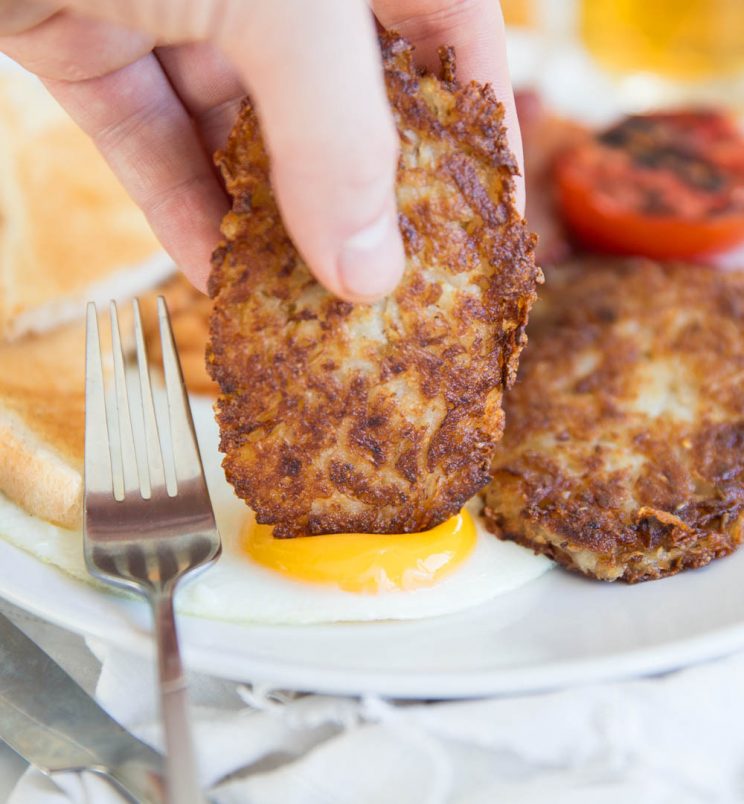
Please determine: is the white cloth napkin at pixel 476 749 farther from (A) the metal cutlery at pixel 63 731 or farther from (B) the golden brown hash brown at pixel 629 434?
(B) the golden brown hash brown at pixel 629 434

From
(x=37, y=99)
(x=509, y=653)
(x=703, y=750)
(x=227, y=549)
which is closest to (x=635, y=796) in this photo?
(x=703, y=750)

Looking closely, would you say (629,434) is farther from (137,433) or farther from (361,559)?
(137,433)

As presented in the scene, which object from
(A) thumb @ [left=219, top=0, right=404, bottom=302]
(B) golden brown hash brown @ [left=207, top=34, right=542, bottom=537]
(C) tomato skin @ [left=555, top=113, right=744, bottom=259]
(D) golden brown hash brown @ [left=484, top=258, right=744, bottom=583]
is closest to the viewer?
(A) thumb @ [left=219, top=0, right=404, bottom=302]

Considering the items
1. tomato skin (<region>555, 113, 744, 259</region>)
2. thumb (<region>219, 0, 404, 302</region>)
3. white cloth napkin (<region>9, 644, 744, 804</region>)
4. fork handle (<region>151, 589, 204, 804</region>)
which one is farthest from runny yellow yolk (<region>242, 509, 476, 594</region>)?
tomato skin (<region>555, 113, 744, 259</region>)

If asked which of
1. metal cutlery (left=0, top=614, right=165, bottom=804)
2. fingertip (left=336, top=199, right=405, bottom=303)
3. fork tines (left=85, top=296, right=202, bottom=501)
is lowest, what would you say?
metal cutlery (left=0, top=614, right=165, bottom=804)

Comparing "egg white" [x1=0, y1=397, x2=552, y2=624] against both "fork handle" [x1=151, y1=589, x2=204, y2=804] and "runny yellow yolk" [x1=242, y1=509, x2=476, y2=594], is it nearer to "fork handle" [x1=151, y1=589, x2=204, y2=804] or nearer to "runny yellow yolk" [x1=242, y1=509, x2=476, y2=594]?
"runny yellow yolk" [x1=242, y1=509, x2=476, y2=594]

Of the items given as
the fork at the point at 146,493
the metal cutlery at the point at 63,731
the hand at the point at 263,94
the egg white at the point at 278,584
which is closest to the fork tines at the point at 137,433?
the fork at the point at 146,493

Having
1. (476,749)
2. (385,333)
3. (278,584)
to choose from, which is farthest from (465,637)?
(385,333)
